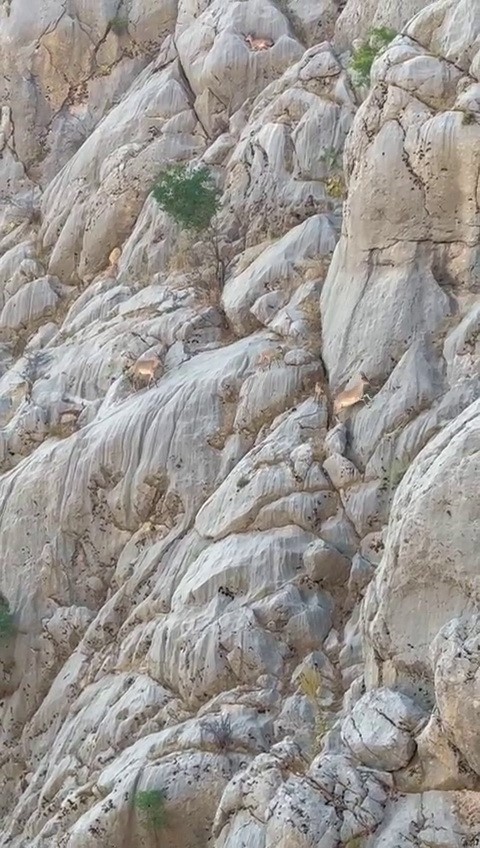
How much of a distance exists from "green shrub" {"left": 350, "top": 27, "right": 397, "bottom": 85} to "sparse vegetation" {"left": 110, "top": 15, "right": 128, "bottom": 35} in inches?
488

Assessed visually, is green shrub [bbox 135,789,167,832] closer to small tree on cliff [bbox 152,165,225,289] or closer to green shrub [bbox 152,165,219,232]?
small tree on cliff [bbox 152,165,225,289]

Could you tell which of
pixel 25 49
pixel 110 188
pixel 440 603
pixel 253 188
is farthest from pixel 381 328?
pixel 25 49

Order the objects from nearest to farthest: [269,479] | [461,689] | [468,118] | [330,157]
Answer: [461,689], [468,118], [269,479], [330,157]

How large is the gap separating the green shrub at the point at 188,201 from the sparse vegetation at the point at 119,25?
1165cm

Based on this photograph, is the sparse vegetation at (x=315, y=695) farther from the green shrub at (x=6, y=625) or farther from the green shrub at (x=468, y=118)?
the green shrub at (x=468, y=118)

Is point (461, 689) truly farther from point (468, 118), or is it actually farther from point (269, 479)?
point (468, 118)

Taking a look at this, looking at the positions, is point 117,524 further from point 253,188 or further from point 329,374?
point 253,188

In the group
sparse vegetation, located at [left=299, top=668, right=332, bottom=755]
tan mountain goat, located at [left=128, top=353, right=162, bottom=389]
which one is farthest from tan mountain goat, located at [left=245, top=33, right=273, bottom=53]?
sparse vegetation, located at [left=299, top=668, right=332, bottom=755]

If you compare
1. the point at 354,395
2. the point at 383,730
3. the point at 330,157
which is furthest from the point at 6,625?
the point at 330,157

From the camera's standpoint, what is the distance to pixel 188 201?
2227 cm

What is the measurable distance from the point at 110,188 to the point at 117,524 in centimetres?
1122

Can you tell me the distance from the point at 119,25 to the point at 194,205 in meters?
12.8

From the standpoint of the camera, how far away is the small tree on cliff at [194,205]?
22.3 metres

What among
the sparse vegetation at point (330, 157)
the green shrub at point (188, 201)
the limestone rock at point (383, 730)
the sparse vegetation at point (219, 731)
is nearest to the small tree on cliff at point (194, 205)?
the green shrub at point (188, 201)
